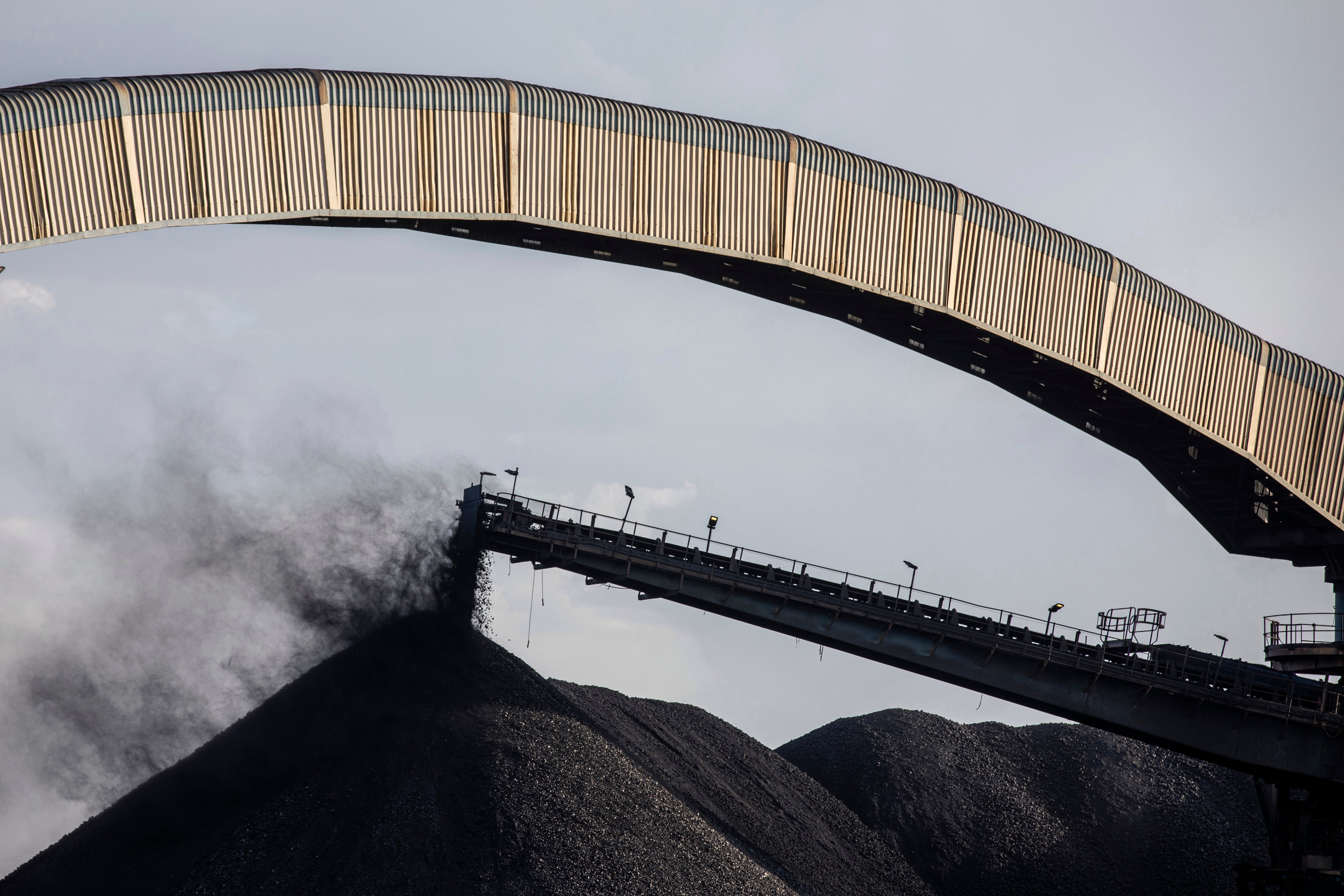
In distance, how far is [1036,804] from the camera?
52531mm

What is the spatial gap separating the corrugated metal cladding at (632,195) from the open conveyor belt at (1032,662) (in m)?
5.80

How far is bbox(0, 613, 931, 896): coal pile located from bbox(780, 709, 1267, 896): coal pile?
8733 mm

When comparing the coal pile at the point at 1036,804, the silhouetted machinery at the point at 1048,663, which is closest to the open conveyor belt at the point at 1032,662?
the silhouetted machinery at the point at 1048,663

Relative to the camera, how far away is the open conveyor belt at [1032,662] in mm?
30797

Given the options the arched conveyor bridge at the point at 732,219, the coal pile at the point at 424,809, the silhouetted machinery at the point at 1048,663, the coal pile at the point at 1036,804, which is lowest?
the coal pile at the point at 1036,804

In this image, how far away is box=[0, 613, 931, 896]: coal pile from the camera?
2889 centimetres

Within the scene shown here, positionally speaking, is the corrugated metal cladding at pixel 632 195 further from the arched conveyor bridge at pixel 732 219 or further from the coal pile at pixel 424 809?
the coal pile at pixel 424 809

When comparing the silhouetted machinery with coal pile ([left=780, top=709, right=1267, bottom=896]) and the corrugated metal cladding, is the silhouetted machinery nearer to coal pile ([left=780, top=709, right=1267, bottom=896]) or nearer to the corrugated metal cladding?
the corrugated metal cladding

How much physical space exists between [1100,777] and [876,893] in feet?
66.5

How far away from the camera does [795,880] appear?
35.9 metres

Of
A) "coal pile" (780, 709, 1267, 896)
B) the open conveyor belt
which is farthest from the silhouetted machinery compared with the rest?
"coal pile" (780, 709, 1267, 896)

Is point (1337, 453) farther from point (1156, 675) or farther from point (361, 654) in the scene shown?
point (361, 654)

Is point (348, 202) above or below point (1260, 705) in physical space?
above

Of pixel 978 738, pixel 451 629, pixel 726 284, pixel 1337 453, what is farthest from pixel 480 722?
pixel 978 738
